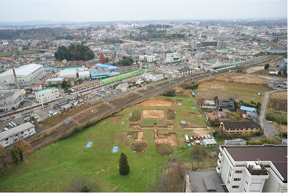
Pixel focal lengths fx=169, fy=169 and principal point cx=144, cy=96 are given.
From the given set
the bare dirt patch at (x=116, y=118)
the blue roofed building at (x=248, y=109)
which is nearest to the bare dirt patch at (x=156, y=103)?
the bare dirt patch at (x=116, y=118)

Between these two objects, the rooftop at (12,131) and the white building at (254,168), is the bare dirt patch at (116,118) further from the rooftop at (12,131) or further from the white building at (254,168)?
the white building at (254,168)

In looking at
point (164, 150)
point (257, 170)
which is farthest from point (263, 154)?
point (164, 150)

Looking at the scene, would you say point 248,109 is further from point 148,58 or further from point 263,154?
point 148,58

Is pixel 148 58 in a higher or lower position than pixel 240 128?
higher

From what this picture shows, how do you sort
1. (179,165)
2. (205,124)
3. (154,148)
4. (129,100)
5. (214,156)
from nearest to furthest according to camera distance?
(179,165), (214,156), (154,148), (205,124), (129,100)

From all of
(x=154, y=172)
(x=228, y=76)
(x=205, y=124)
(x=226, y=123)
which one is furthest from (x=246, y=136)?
(x=228, y=76)

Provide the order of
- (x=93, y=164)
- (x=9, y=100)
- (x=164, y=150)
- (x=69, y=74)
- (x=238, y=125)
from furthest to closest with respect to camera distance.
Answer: (x=69, y=74)
(x=9, y=100)
(x=238, y=125)
(x=164, y=150)
(x=93, y=164)

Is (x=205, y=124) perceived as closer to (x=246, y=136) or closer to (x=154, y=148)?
(x=246, y=136)
